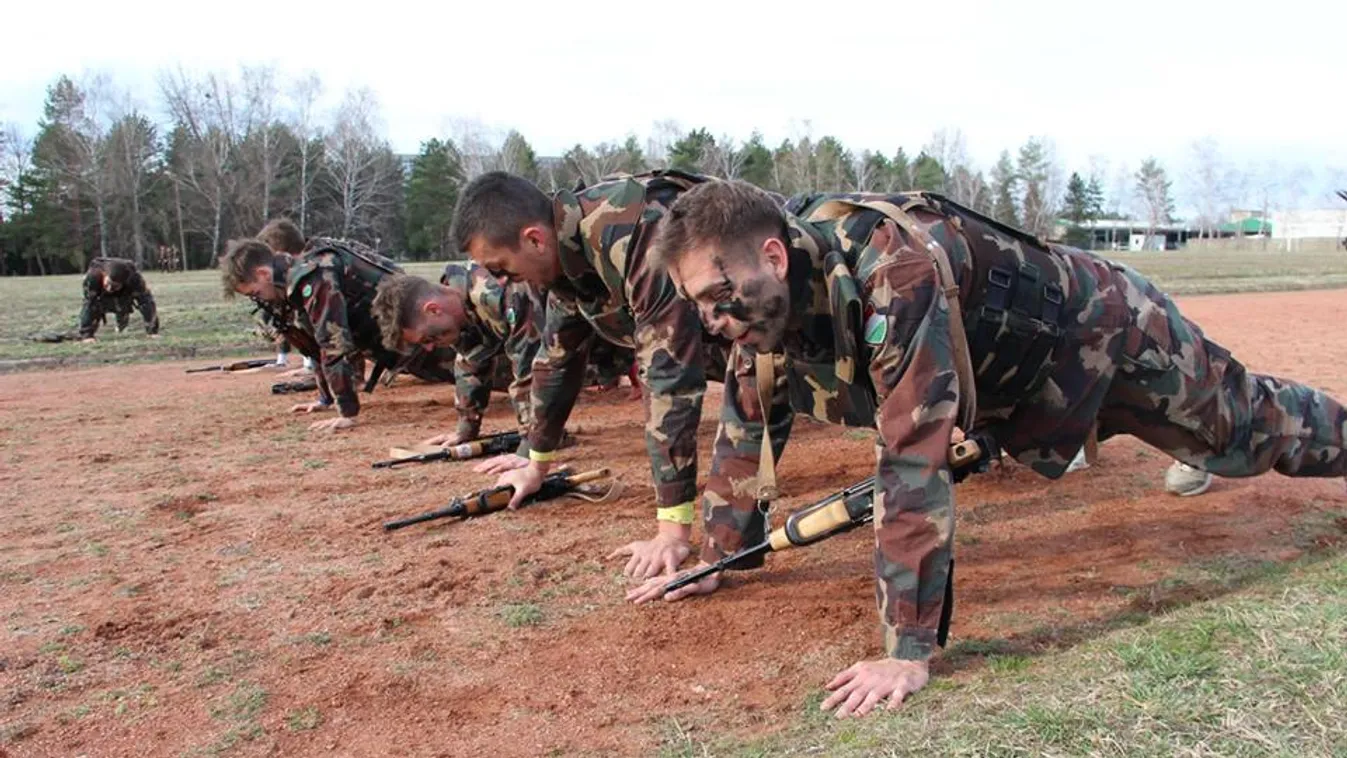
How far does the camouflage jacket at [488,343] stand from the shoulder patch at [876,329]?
3.89 m

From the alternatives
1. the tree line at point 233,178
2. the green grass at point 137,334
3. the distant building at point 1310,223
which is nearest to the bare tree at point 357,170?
the tree line at point 233,178

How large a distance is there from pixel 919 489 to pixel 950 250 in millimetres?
744

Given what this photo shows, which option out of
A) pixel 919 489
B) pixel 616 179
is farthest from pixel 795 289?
pixel 616 179

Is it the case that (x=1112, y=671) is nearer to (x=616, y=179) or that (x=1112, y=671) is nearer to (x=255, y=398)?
(x=616, y=179)

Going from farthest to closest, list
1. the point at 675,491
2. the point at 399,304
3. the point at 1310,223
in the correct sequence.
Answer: the point at 1310,223 < the point at 399,304 < the point at 675,491

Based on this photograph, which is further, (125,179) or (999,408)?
(125,179)

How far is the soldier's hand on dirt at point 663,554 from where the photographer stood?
4121 mm

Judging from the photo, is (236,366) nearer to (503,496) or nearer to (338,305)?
(338,305)

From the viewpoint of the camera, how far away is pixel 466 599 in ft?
13.5

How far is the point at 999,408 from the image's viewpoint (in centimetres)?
364

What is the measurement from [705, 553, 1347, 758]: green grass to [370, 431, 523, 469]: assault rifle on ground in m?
3.99

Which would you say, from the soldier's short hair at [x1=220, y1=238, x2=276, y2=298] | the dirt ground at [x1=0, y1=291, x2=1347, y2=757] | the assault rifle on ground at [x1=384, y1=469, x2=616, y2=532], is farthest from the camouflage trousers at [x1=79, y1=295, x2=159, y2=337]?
the assault rifle on ground at [x1=384, y1=469, x2=616, y2=532]

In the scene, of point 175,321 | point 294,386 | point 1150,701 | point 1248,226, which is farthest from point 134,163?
point 1248,226

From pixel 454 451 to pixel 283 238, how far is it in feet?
12.4
